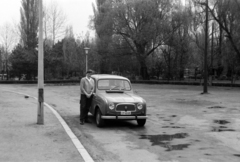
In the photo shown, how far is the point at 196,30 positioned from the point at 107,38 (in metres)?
12.7

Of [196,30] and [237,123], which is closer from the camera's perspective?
[237,123]

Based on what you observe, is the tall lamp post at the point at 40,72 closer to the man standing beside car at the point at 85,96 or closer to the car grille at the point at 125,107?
the man standing beside car at the point at 85,96

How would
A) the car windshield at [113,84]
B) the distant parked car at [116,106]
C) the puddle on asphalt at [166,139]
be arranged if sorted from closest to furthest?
1. the puddle on asphalt at [166,139]
2. the distant parked car at [116,106]
3. the car windshield at [113,84]

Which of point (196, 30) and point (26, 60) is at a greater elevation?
point (196, 30)

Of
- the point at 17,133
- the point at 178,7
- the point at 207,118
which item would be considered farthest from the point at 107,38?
the point at 17,133

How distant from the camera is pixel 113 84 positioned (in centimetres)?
1112

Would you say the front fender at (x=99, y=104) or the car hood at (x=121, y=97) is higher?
the car hood at (x=121, y=97)

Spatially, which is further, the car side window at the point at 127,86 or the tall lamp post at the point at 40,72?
the car side window at the point at 127,86

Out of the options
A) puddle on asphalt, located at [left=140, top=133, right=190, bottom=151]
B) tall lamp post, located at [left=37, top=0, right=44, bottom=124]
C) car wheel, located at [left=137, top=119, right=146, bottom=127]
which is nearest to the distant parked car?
car wheel, located at [left=137, top=119, right=146, bottom=127]

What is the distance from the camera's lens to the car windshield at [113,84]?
36.0 ft

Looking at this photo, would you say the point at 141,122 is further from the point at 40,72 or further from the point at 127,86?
the point at 40,72

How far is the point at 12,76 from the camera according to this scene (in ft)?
158

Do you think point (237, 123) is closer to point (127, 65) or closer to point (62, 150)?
point (62, 150)

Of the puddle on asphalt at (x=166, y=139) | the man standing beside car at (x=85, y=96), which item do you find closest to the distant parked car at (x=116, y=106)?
the man standing beside car at (x=85, y=96)
